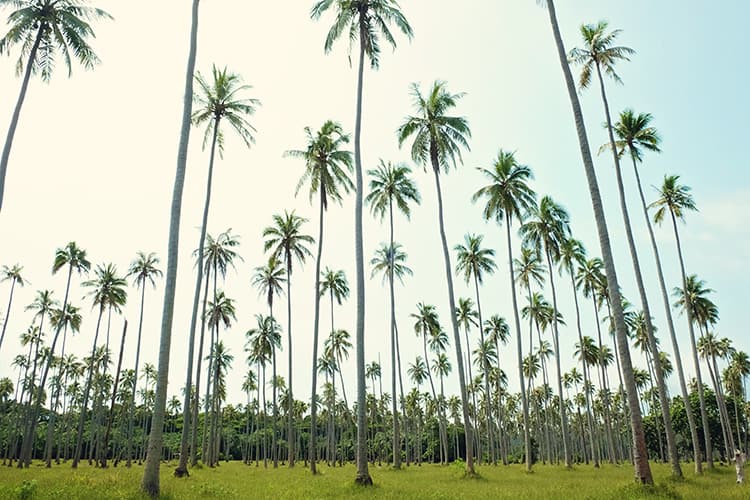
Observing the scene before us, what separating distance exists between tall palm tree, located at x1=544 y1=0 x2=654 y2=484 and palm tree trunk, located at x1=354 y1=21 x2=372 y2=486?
8.38m

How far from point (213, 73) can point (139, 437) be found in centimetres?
7904

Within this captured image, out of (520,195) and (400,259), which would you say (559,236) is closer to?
(520,195)

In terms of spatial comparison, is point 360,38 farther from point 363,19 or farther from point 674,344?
point 674,344

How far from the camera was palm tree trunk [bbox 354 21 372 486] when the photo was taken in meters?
17.0

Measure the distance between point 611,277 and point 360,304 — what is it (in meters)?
9.19

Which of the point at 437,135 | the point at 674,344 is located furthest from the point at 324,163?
the point at 674,344

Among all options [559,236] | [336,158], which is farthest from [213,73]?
[559,236]

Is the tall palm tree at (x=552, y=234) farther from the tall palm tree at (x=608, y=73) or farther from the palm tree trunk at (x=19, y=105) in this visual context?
the palm tree trunk at (x=19, y=105)

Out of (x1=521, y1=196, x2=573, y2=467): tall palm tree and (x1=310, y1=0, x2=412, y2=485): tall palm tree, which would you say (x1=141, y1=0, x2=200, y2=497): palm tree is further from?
(x1=521, y1=196, x2=573, y2=467): tall palm tree

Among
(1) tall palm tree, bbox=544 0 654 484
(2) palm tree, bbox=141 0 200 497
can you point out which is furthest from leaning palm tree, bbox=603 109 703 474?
(2) palm tree, bbox=141 0 200 497

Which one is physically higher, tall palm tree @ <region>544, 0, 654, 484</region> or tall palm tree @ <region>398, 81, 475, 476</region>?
tall palm tree @ <region>398, 81, 475, 476</region>

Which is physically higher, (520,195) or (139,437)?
(520,195)

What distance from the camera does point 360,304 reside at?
1889cm

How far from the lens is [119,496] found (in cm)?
1111
